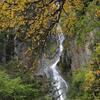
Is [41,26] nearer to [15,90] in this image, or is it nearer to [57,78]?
[15,90]

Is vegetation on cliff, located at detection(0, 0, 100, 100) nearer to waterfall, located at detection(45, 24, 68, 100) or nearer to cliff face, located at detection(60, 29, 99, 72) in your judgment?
cliff face, located at detection(60, 29, 99, 72)

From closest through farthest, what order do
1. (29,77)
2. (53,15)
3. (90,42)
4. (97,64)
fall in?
(53,15) → (97,64) → (90,42) → (29,77)

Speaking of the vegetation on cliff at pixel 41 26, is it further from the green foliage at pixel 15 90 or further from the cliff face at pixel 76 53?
the cliff face at pixel 76 53

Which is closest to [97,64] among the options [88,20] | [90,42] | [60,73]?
[88,20]

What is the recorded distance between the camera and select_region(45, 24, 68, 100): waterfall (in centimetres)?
2367

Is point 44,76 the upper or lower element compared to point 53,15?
lower

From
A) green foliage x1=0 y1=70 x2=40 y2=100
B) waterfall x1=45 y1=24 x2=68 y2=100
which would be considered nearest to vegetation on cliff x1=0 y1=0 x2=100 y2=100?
green foliage x1=0 y1=70 x2=40 y2=100

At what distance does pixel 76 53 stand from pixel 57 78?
321cm

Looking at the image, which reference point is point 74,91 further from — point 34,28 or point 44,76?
point 34,28

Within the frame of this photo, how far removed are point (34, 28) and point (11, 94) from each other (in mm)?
12978

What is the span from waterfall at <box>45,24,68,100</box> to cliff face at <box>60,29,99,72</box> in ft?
2.35

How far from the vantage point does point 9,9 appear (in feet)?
21.6

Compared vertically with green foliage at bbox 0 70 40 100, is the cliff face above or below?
above

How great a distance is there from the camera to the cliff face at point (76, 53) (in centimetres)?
1881
